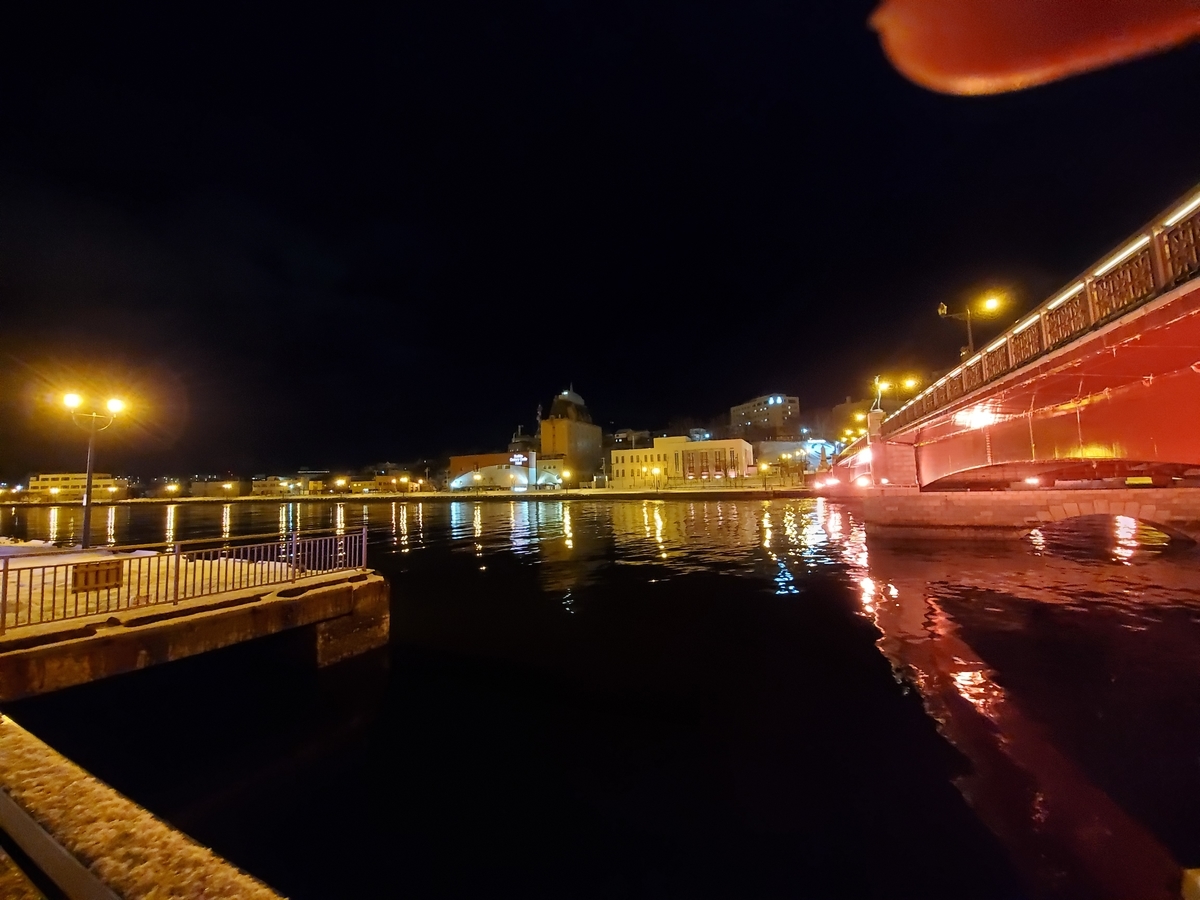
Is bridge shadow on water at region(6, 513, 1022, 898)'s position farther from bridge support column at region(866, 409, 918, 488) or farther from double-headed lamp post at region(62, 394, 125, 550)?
bridge support column at region(866, 409, 918, 488)

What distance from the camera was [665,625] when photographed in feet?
43.5

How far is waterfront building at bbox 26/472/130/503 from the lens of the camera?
13738 centimetres

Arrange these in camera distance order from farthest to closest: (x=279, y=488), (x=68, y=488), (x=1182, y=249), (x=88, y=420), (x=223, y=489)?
(x=279, y=488), (x=223, y=489), (x=68, y=488), (x=88, y=420), (x=1182, y=249)

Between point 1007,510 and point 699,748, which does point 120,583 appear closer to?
point 699,748

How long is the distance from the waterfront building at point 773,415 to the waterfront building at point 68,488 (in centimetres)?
17009

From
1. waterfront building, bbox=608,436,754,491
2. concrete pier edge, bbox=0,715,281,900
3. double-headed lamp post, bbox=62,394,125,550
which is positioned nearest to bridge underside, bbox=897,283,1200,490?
concrete pier edge, bbox=0,715,281,900

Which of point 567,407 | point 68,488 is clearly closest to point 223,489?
point 68,488

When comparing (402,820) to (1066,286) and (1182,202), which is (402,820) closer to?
(1182,202)

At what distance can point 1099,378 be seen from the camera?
1245cm

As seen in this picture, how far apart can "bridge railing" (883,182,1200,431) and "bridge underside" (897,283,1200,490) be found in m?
0.33

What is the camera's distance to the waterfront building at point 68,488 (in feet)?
451

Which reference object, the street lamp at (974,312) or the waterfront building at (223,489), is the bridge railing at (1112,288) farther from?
the waterfront building at (223,489)

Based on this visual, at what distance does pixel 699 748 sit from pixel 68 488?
201m

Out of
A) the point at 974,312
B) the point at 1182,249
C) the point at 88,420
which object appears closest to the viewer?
the point at 1182,249
